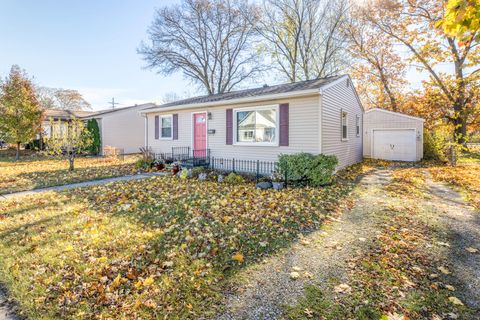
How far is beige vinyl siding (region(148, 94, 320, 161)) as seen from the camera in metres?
9.20

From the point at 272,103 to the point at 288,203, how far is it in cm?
505

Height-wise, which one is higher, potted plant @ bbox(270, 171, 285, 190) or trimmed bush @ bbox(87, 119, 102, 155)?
trimmed bush @ bbox(87, 119, 102, 155)

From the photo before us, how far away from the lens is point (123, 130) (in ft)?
68.9

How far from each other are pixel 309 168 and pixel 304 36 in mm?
18567

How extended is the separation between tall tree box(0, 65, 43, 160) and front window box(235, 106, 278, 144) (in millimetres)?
15414

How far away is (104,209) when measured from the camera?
5.91m

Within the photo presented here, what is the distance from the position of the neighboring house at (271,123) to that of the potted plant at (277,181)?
1500 mm

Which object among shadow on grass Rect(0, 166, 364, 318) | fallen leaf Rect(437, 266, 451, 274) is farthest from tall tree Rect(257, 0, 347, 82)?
fallen leaf Rect(437, 266, 451, 274)

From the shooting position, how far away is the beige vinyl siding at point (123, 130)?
19938 mm

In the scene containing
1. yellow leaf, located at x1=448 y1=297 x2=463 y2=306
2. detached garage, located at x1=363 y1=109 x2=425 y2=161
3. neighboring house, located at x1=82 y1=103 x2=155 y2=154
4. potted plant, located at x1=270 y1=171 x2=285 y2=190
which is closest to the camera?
yellow leaf, located at x1=448 y1=297 x2=463 y2=306

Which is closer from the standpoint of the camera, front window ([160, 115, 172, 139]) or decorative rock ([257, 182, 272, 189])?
decorative rock ([257, 182, 272, 189])

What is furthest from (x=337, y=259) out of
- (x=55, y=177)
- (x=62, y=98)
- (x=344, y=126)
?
(x=62, y=98)

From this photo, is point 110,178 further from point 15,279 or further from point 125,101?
point 125,101

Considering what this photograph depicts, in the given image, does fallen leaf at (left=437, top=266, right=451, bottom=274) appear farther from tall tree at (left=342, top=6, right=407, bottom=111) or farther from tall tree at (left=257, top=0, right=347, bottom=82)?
tall tree at (left=257, top=0, right=347, bottom=82)
